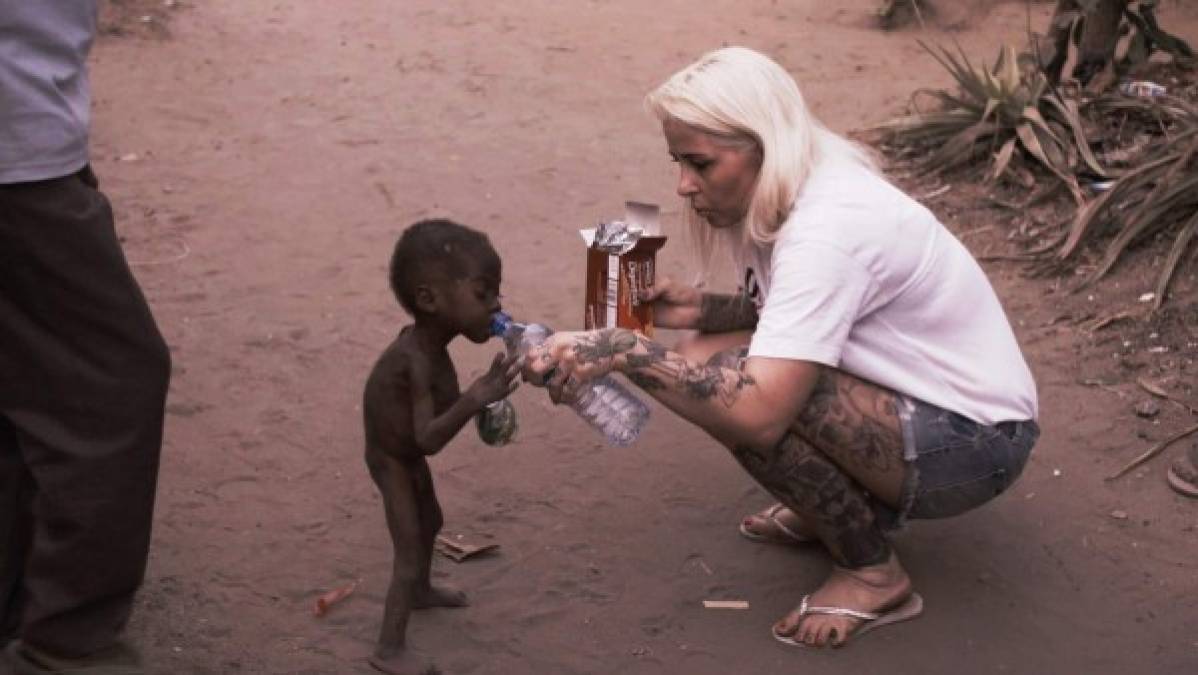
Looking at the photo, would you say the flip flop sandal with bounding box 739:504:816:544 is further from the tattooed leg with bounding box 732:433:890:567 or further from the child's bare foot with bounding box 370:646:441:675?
the child's bare foot with bounding box 370:646:441:675

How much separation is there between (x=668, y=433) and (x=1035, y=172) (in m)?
2.35

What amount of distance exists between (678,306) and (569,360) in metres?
0.73

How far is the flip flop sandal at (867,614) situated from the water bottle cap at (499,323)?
0.98m

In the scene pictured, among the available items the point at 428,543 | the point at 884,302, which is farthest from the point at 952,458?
the point at 428,543

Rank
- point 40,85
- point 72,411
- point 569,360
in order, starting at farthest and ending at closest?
point 569,360, point 72,411, point 40,85

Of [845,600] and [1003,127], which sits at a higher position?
[1003,127]

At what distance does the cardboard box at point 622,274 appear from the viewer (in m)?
3.39

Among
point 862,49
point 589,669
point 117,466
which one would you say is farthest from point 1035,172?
point 117,466

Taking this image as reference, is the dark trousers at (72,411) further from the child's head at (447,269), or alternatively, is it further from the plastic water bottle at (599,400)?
the plastic water bottle at (599,400)

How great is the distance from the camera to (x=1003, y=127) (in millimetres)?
6418

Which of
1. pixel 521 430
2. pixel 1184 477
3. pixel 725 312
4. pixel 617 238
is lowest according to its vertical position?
pixel 521 430

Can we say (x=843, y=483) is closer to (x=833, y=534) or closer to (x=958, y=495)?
(x=833, y=534)

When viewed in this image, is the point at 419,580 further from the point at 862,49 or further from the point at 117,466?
the point at 862,49

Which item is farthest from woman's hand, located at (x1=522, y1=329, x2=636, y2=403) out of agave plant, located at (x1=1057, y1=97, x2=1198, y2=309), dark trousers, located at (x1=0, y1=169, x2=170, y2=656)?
agave plant, located at (x1=1057, y1=97, x2=1198, y2=309)
